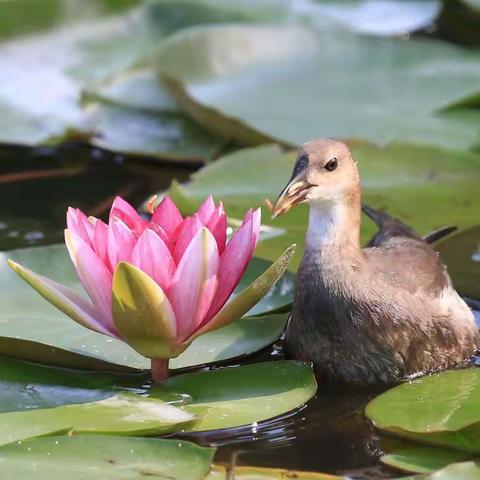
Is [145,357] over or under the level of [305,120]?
under

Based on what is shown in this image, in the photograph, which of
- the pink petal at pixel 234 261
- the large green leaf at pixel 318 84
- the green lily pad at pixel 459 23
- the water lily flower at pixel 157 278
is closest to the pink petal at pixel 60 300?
the water lily flower at pixel 157 278

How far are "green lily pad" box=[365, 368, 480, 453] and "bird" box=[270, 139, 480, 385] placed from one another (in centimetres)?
16

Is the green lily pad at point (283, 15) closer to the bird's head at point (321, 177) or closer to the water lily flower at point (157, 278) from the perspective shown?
the bird's head at point (321, 177)

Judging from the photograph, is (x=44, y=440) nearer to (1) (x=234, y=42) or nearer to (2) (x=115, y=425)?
(2) (x=115, y=425)

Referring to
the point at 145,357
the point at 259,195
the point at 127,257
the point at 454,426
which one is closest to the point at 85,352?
the point at 145,357

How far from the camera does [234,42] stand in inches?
159

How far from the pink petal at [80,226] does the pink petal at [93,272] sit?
0.04 m

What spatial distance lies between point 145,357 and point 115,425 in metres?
0.29

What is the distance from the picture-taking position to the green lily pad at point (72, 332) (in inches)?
91.5

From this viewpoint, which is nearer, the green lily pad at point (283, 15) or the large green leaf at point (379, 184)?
the large green leaf at point (379, 184)

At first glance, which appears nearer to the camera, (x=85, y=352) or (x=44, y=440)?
(x=44, y=440)

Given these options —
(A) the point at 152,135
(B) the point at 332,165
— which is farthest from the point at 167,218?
(A) the point at 152,135

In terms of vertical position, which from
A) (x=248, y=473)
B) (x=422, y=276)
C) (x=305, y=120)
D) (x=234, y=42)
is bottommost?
(x=248, y=473)

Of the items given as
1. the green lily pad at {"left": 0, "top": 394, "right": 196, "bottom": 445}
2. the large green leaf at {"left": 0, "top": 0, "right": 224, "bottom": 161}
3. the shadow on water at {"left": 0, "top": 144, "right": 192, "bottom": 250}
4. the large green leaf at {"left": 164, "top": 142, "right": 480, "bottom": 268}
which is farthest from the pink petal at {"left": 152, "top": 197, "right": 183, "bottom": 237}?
the large green leaf at {"left": 0, "top": 0, "right": 224, "bottom": 161}
